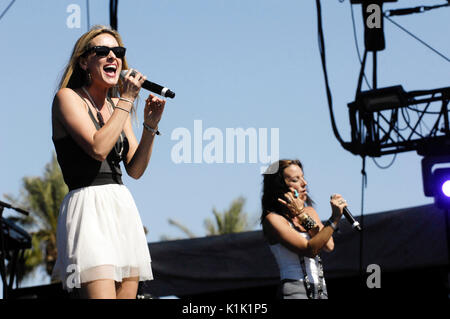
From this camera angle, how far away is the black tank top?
8.32ft

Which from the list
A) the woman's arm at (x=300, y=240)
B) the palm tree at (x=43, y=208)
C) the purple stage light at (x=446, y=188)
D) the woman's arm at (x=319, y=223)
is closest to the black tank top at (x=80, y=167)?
the woman's arm at (x=300, y=240)

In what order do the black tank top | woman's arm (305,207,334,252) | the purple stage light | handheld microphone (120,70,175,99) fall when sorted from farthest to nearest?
the purple stage light < woman's arm (305,207,334,252) < handheld microphone (120,70,175,99) < the black tank top

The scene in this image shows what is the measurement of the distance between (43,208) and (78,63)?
898 inches

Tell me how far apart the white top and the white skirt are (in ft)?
5.55

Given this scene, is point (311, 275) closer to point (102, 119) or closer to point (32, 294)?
point (102, 119)

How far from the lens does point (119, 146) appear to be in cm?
267

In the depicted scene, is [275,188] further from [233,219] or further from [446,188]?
[233,219]

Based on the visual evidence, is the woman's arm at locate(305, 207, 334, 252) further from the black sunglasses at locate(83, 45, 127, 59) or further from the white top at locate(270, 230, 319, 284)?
the black sunglasses at locate(83, 45, 127, 59)

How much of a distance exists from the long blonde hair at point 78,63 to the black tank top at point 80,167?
257mm

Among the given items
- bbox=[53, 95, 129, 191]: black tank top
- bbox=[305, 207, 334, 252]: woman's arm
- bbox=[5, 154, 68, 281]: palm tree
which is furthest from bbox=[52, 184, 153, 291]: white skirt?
bbox=[5, 154, 68, 281]: palm tree

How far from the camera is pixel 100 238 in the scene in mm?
2449

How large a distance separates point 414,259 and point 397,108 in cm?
161

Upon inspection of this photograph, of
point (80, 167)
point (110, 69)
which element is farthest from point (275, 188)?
point (80, 167)
